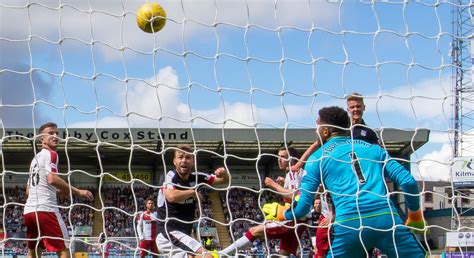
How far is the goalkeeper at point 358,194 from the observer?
4.72m

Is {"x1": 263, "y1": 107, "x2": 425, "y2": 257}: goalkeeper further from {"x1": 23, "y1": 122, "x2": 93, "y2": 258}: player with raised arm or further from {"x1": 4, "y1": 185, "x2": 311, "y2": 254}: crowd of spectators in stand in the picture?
{"x1": 4, "y1": 185, "x2": 311, "y2": 254}: crowd of spectators in stand

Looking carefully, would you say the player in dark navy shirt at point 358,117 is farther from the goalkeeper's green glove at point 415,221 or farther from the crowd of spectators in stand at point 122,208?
the crowd of spectators in stand at point 122,208

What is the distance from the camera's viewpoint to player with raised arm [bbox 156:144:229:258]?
6.38 metres

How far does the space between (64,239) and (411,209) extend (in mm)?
3327

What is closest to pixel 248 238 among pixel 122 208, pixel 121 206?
pixel 122 208

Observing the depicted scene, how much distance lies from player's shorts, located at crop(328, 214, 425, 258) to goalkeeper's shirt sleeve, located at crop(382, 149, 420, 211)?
0.77ft

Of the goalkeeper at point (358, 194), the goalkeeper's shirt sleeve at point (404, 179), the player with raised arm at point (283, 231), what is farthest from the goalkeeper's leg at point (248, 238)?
the goalkeeper's shirt sleeve at point (404, 179)

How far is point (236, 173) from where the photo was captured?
31.8 metres

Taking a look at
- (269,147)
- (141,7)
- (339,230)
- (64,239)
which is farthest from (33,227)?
(269,147)

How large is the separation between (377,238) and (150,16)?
128 inches

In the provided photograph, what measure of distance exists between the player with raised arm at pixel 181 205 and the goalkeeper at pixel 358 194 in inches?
61.5

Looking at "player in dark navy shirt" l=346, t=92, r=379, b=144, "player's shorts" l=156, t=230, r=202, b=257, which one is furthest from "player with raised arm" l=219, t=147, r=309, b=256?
"player in dark navy shirt" l=346, t=92, r=379, b=144

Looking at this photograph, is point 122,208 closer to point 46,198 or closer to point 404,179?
point 46,198

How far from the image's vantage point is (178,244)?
659 centimetres
